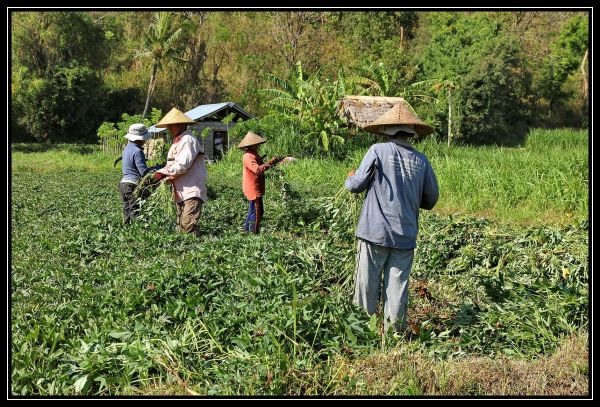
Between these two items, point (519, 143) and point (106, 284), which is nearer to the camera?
point (106, 284)

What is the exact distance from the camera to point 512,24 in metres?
40.8

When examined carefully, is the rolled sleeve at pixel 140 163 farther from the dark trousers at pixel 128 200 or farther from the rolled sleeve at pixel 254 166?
the rolled sleeve at pixel 254 166

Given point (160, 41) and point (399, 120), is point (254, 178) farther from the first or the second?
point (160, 41)

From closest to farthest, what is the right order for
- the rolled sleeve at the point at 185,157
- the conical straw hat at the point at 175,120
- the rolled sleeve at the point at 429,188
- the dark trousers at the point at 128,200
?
the rolled sleeve at the point at 429,188 < the rolled sleeve at the point at 185,157 < the conical straw hat at the point at 175,120 < the dark trousers at the point at 128,200

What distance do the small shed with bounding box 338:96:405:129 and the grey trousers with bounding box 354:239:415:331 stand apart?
49.0 ft

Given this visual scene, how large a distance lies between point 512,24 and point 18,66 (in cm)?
2872

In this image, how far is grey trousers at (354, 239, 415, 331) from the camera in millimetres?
4789

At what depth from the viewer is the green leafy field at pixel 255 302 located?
12.6 feet

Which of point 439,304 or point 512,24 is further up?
point 512,24

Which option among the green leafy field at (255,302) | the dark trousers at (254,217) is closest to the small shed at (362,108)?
the green leafy field at (255,302)

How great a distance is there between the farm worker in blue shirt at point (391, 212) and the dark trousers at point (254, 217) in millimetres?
3769

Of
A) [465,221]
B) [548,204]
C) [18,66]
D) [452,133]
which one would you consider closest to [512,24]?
[452,133]
